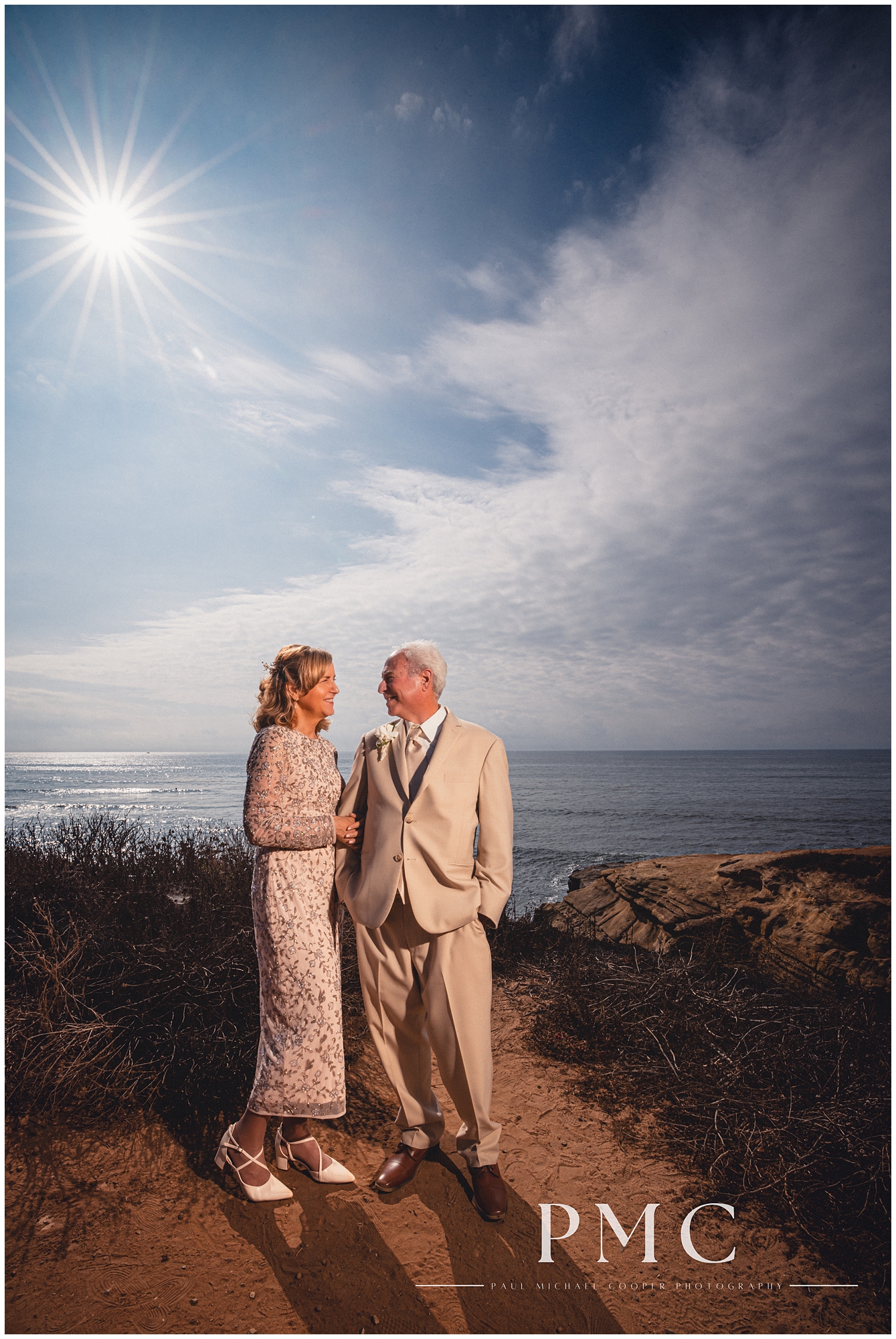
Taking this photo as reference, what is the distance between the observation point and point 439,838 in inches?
112

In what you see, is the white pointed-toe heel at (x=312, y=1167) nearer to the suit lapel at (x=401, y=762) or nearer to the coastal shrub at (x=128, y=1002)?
the coastal shrub at (x=128, y=1002)

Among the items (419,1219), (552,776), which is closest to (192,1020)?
(419,1219)

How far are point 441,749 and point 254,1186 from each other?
6.81 ft

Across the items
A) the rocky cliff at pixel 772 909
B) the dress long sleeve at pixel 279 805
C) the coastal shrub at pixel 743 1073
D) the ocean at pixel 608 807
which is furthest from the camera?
the ocean at pixel 608 807

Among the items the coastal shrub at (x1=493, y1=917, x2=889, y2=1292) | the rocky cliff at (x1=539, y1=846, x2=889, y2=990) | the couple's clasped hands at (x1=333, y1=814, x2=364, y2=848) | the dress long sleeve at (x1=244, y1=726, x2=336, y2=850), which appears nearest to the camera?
the dress long sleeve at (x1=244, y1=726, x2=336, y2=850)

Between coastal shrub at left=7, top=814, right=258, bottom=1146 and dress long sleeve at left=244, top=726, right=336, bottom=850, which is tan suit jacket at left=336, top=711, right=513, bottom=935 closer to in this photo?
dress long sleeve at left=244, top=726, right=336, bottom=850

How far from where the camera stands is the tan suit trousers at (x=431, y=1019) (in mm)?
2855

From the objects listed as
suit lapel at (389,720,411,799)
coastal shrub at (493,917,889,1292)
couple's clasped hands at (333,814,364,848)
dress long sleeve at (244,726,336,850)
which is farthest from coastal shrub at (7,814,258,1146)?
coastal shrub at (493,917,889,1292)

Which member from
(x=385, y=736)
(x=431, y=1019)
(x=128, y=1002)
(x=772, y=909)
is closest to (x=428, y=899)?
(x=431, y=1019)

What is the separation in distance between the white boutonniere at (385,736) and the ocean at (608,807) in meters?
10.4

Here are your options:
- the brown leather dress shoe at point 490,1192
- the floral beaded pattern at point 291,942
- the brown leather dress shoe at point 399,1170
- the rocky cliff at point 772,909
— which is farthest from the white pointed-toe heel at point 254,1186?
the rocky cliff at point 772,909

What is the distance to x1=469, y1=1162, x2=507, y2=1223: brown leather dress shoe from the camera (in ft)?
9.00

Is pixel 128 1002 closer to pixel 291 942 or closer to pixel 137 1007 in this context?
pixel 137 1007

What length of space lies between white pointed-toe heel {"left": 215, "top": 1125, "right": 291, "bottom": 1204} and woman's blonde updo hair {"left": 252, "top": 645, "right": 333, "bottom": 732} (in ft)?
6.07
